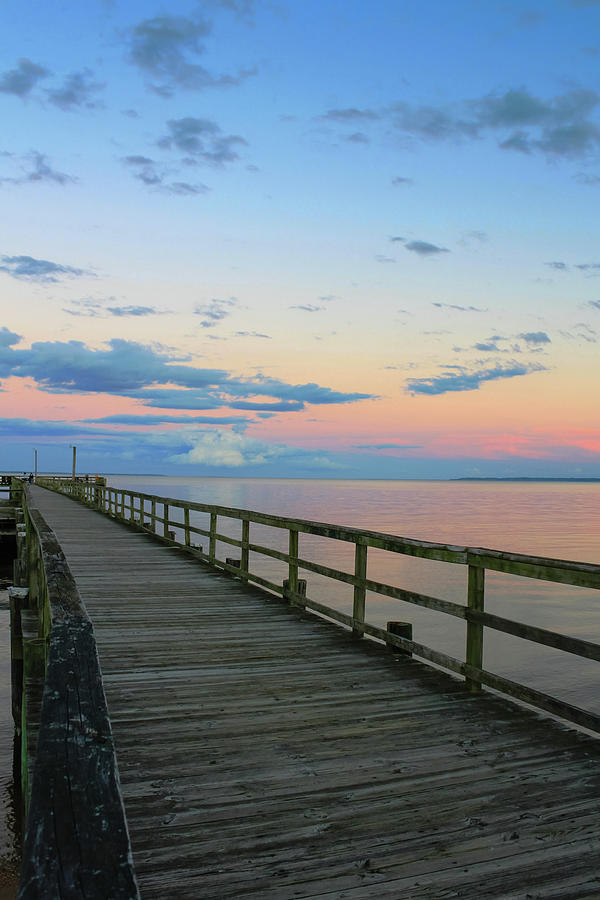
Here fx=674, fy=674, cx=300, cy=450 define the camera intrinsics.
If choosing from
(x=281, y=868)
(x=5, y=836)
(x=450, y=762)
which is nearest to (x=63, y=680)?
(x=281, y=868)

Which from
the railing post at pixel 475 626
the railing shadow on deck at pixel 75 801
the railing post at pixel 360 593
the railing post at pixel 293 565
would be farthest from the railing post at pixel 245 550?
the railing shadow on deck at pixel 75 801

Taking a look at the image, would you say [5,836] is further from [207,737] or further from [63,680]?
[63,680]

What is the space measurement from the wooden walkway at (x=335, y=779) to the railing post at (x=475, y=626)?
0.47 feet

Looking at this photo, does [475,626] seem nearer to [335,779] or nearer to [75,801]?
[335,779]

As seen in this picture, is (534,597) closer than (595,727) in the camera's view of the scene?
No

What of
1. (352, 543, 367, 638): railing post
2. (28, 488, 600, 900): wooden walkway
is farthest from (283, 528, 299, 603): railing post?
(28, 488, 600, 900): wooden walkway

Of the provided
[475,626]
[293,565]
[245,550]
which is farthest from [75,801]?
[245,550]

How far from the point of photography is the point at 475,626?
16.7 feet

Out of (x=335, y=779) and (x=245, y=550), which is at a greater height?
(x=245, y=550)

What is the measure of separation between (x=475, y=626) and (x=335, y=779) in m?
1.92

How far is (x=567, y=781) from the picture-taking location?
3654 mm

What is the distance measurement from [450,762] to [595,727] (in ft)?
3.09

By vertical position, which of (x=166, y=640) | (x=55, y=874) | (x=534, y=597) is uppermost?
(x=55, y=874)

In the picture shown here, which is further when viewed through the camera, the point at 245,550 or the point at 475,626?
the point at 245,550
